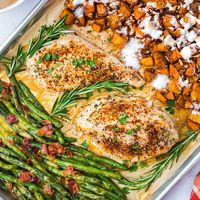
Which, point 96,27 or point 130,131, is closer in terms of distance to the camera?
point 130,131

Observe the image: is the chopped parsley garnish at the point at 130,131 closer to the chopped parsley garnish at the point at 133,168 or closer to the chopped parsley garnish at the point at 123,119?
the chopped parsley garnish at the point at 123,119

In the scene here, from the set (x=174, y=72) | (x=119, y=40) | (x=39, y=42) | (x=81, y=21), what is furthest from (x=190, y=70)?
(x=39, y=42)

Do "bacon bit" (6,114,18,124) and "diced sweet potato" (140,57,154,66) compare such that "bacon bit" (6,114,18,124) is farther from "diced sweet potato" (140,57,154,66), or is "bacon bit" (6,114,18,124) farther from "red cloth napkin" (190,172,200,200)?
"red cloth napkin" (190,172,200,200)

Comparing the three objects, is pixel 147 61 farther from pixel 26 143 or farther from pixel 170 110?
pixel 26 143

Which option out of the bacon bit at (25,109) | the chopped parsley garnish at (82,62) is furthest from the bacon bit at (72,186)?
the chopped parsley garnish at (82,62)

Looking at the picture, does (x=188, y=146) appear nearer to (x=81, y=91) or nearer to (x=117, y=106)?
(x=117, y=106)

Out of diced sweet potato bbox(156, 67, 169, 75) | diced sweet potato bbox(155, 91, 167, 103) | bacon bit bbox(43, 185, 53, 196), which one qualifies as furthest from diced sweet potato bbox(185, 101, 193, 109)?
bacon bit bbox(43, 185, 53, 196)

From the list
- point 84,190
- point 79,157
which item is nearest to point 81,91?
point 79,157
